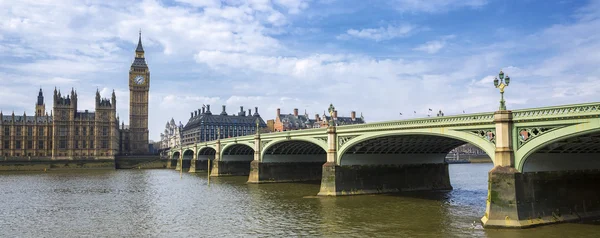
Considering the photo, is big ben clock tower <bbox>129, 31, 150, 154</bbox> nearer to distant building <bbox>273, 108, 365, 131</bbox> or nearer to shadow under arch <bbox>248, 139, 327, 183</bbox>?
distant building <bbox>273, 108, 365, 131</bbox>

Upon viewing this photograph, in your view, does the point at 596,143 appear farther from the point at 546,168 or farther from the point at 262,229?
the point at 262,229

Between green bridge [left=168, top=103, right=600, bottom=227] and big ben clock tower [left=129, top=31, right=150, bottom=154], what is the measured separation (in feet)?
431

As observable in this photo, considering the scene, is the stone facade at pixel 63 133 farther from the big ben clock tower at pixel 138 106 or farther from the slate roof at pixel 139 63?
the slate roof at pixel 139 63

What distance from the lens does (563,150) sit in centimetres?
3012

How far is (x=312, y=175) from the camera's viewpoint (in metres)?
69.7

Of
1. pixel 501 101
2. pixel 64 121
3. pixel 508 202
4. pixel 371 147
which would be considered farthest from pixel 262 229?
pixel 64 121

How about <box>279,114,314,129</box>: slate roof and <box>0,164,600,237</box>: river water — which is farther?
<box>279,114,314,129</box>: slate roof

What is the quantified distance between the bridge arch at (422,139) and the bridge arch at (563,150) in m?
2.13

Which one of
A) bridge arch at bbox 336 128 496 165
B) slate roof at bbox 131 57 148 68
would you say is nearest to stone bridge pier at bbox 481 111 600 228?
bridge arch at bbox 336 128 496 165

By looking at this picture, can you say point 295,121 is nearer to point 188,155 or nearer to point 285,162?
point 188,155

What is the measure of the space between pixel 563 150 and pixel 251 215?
69.4 feet

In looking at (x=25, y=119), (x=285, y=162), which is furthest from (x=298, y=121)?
(x=285, y=162)

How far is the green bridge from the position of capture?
88.5 feet

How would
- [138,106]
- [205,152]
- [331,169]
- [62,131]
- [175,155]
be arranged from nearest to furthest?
[331,169] < [205,152] < [62,131] < [175,155] < [138,106]
